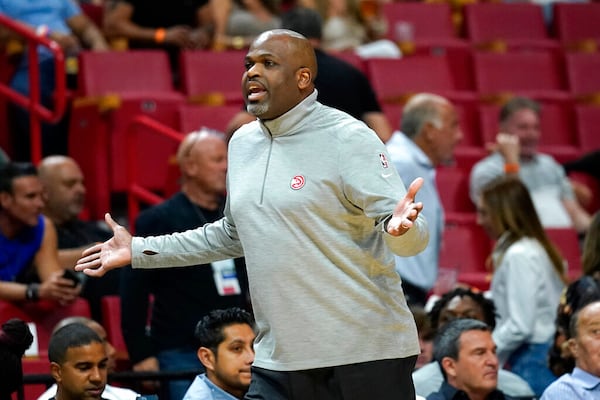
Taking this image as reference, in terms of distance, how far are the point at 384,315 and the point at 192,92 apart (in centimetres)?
452

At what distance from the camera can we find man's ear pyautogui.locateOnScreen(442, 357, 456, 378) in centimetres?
483

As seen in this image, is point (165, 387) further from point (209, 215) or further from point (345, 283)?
point (345, 283)

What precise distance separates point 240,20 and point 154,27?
0.53m

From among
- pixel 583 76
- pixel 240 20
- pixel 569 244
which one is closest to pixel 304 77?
pixel 569 244

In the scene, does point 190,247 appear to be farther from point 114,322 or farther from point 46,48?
point 46,48

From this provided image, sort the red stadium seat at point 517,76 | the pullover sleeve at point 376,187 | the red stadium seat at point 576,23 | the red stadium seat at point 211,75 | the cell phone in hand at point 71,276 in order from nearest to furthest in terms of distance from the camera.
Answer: the pullover sleeve at point 376,187, the cell phone in hand at point 71,276, the red stadium seat at point 211,75, the red stadium seat at point 517,76, the red stadium seat at point 576,23

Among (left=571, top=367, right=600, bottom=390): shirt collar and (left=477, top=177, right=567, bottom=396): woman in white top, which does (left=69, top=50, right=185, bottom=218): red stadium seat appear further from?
(left=571, top=367, right=600, bottom=390): shirt collar

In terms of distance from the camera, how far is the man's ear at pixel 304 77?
3274mm

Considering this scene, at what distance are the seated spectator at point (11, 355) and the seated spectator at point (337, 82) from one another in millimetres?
2884

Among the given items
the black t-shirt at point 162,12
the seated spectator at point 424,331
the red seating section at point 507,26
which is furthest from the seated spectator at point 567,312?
the red seating section at point 507,26

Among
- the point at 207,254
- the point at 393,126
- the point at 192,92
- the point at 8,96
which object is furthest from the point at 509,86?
the point at 207,254

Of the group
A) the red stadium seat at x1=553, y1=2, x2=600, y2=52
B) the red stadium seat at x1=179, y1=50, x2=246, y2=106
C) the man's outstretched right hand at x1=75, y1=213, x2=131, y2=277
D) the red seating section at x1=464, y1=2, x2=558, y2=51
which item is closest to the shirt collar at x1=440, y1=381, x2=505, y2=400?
the man's outstretched right hand at x1=75, y1=213, x2=131, y2=277

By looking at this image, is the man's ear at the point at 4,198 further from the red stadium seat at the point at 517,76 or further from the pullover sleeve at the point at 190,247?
the red stadium seat at the point at 517,76

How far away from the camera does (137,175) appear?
6902 mm
